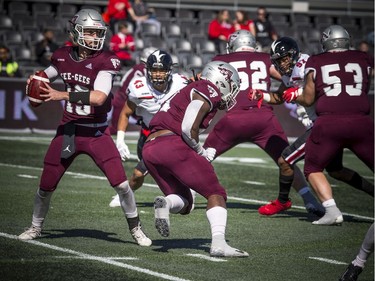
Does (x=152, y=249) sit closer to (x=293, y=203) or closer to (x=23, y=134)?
(x=293, y=203)

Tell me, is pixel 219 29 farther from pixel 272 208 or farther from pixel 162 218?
pixel 162 218

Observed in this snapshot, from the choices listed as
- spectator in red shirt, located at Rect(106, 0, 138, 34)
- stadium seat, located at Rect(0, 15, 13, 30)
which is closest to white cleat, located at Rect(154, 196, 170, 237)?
spectator in red shirt, located at Rect(106, 0, 138, 34)

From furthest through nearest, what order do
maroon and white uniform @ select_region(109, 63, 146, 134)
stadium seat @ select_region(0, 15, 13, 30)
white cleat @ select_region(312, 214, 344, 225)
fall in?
stadium seat @ select_region(0, 15, 13, 30) → maroon and white uniform @ select_region(109, 63, 146, 134) → white cleat @ select_region(312, 214, 344, 225)

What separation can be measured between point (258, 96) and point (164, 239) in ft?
5.67

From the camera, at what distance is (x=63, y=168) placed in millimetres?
7906

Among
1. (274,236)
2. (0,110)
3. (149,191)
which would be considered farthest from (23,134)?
(274,236)

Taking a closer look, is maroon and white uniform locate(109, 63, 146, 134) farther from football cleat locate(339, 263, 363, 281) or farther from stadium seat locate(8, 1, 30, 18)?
stadium seat locate(8, 1, 30, 18)

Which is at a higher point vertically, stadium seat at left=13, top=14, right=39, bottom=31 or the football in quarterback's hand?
the football in quarterback's hand

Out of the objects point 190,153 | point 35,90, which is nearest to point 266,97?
point 190,153

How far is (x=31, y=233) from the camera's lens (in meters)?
7.97

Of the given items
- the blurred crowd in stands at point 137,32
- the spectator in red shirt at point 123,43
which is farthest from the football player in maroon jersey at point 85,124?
the spectator in red shirt at point 123,43

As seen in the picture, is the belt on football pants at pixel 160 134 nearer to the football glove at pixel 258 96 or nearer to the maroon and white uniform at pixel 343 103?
the maroon and white uniform at pixel 343 103

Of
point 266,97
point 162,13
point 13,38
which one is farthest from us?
point 162,13

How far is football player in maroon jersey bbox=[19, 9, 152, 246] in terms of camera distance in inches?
308
